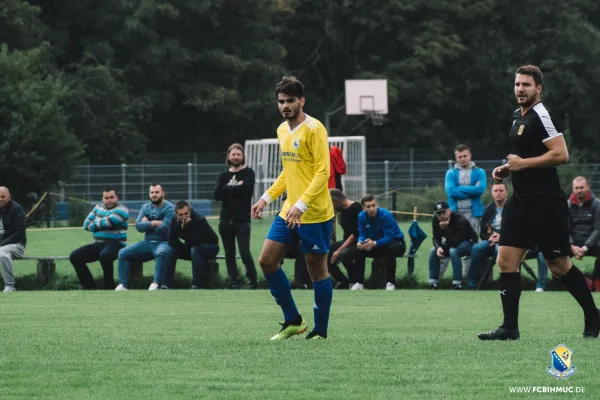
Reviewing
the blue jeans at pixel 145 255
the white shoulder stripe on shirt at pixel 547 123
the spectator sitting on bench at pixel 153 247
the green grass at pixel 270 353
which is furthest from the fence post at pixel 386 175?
the white shoulder stripe on shirt at pixel 547 123

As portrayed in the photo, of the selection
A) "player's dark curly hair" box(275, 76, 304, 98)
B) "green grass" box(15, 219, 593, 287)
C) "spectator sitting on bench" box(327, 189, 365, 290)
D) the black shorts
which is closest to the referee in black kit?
the black shorts

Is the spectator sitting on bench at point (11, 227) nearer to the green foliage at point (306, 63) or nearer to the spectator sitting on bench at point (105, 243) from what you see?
the spectator sitting on bench at point (105, 243)

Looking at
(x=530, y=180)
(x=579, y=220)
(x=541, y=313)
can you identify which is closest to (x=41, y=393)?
(x=530, y=180)

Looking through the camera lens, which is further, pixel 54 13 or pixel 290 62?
pixel 290 62

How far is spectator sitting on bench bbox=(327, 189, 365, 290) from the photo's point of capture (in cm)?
1867

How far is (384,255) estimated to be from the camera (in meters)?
18.9

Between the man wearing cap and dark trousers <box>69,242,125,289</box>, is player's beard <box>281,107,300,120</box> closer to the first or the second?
the man wearing cap

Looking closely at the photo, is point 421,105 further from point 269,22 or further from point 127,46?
point 127,46

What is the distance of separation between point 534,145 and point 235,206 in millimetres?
9983

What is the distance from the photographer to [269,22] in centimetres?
5631

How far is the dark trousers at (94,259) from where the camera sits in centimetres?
1919

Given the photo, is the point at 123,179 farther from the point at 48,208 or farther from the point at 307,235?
the point at 307,235

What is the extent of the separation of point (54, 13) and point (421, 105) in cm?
1639

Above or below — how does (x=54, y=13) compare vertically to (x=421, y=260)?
above
